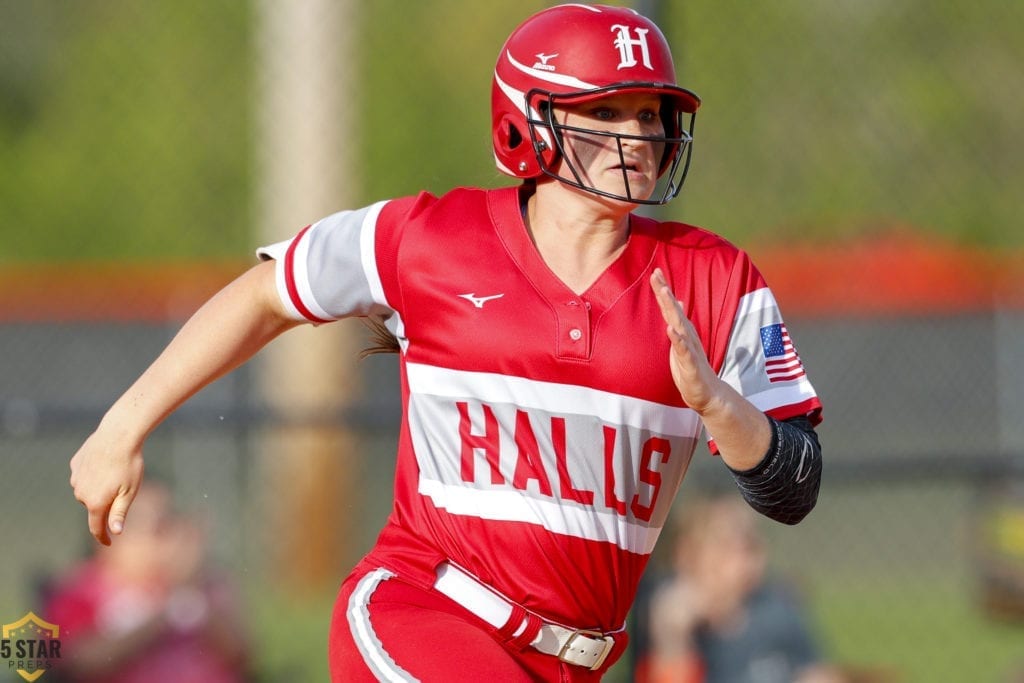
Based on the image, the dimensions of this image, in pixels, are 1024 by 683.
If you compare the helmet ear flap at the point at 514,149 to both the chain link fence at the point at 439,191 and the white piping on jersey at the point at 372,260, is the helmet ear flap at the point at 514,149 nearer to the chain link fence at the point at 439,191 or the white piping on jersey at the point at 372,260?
the white piping on jersey at the point at 372,260

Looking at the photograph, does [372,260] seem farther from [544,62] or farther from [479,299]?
[544,62]

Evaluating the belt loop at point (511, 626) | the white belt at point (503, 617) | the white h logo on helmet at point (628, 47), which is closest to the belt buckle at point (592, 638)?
the white belt at point (503, 617)

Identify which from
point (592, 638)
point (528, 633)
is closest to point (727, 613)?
point (592, 638)

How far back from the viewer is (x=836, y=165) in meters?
7.98

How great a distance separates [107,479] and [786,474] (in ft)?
4.26

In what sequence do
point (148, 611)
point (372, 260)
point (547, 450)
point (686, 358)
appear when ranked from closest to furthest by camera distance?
point (686, 358) < point (547, 450) < point (372, 260) < point (148, 611)

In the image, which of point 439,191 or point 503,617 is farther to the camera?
point 439,191

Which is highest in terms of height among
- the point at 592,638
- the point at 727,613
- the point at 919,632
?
the point at 592,638

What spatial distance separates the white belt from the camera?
271 centimetres

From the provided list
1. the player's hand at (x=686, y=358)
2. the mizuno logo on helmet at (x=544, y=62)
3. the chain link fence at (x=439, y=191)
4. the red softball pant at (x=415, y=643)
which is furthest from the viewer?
the chain link fence at (x=439, y=191)

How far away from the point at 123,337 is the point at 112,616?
3.89 metres

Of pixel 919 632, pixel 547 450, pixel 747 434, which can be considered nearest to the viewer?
pixel 747 434

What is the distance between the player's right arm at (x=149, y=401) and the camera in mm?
2758

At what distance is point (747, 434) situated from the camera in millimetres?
2510
